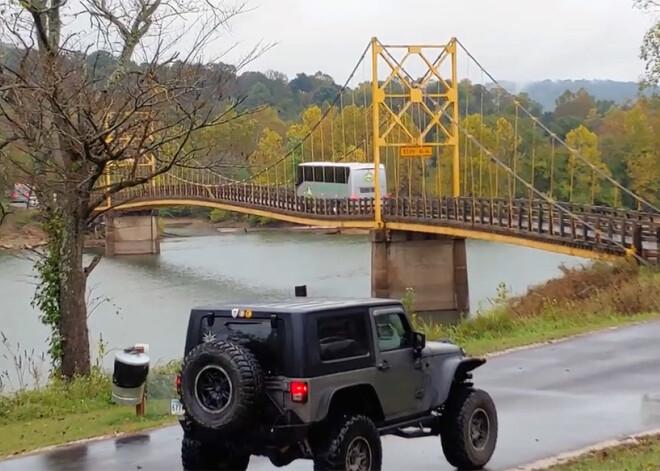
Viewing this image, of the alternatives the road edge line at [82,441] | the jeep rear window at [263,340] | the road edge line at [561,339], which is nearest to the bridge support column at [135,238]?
the road edge line at [561,339]

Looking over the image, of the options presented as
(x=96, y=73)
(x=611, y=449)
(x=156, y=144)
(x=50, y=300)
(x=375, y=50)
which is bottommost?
(x=611, y=449)

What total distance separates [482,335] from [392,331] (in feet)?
35.9

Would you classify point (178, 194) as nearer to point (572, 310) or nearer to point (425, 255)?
point (425, 255)

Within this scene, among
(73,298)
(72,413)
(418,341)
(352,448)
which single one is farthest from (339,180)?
(352,448)

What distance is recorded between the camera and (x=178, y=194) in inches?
2950

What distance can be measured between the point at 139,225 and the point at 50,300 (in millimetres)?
65409

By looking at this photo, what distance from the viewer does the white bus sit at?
64750 mm

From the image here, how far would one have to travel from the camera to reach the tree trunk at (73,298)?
15.8 m

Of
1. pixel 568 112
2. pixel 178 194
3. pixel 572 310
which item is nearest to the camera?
pixel 572 310

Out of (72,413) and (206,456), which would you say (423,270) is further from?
(206,456)

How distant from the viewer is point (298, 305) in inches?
318

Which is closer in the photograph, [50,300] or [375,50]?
[50,300]

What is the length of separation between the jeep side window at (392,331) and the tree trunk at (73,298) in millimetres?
8068

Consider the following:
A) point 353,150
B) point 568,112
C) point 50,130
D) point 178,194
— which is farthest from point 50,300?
point 568,112
